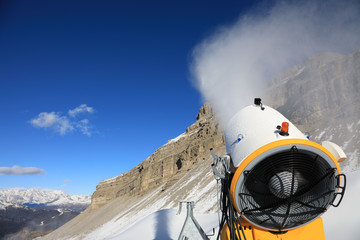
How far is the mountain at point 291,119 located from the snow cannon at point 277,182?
1.95 m

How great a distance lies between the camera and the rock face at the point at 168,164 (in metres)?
69.5

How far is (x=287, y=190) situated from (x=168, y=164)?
7838cm

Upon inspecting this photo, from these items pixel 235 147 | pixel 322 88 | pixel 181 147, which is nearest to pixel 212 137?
pixel 181 147

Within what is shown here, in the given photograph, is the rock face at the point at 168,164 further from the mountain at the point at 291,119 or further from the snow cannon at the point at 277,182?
the snow cannon at the point at 277,182

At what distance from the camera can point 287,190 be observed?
11.2 feet

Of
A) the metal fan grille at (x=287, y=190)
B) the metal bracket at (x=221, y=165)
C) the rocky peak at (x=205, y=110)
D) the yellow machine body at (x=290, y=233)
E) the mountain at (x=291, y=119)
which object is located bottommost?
the yellow machine body at (x=290, y=233)

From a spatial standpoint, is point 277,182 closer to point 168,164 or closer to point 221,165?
point 221,165

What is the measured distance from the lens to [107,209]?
8544 centimetres

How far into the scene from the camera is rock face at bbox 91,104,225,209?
6950cm

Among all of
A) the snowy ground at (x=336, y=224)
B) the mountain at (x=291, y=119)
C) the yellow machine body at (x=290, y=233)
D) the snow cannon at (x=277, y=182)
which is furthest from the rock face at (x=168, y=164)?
the snow cannon at (x=277, y=182)

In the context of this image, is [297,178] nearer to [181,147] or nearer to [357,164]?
[357,164]

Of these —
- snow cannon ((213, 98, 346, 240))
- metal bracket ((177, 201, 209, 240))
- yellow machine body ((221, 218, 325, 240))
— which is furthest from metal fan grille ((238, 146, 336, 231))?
metal bracket ((177, 201, 209, 240))

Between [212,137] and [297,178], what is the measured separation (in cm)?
6683

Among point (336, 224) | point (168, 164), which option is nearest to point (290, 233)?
point (336, 224)
